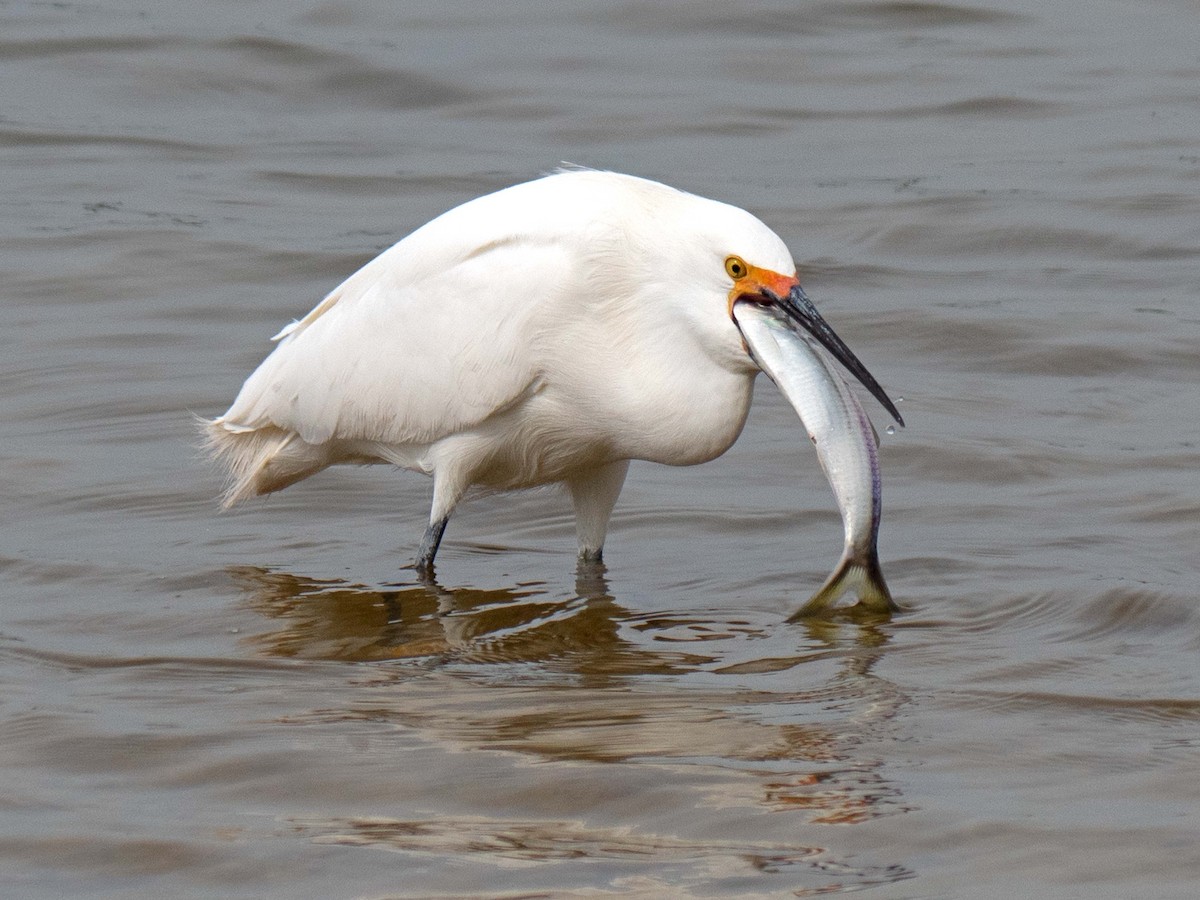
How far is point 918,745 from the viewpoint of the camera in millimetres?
5172

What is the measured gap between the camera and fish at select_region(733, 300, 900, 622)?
5.55m

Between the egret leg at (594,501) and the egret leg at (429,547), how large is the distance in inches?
18.6

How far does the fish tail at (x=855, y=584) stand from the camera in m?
5.71

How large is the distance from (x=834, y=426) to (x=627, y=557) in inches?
80.0

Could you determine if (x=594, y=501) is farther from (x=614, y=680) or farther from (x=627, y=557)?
(x=614, y=680)

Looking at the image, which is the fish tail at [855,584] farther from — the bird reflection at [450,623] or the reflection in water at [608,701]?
the bird reflection at [450,623]

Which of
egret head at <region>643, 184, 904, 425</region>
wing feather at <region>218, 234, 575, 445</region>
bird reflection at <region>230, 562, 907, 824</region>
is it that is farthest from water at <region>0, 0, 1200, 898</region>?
egret head at <region>643, 184, 904, 425</region>

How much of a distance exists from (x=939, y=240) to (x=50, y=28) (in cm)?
920

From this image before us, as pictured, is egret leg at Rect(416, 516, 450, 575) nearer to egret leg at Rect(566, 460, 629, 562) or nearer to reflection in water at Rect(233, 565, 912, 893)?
reflection in water at Rect(233, 565, 912, 893)

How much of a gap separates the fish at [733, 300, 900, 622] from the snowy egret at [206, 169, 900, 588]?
0.23ft

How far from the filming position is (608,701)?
5.57m

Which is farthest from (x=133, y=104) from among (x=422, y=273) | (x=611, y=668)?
(x=611, y=668)

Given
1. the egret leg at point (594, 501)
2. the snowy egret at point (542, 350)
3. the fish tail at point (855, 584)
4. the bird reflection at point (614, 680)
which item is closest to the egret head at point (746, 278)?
the snowy egret at point (542, 350)

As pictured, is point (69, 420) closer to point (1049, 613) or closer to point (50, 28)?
point (1049, 613)
